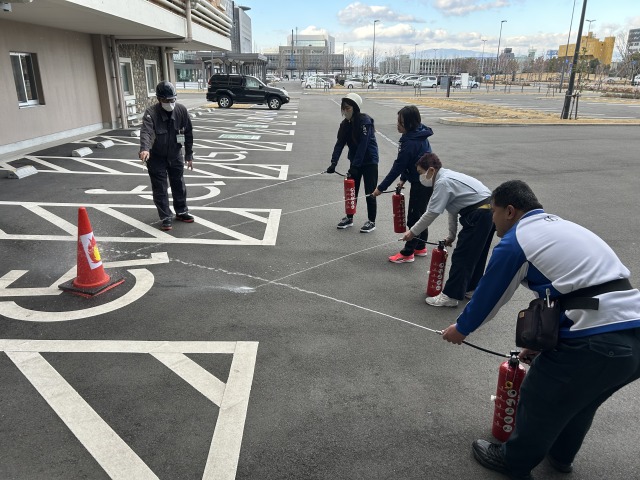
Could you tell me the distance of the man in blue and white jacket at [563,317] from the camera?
2148 millimetres

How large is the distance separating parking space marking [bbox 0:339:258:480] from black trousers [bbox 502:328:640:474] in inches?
63.7

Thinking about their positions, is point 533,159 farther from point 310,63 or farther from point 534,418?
point 310,63

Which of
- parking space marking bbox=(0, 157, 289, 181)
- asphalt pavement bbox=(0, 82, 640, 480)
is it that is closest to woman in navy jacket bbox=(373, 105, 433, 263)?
asphalt pavement bbox=(0, 82, 640, 480)

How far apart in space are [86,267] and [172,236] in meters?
1.77

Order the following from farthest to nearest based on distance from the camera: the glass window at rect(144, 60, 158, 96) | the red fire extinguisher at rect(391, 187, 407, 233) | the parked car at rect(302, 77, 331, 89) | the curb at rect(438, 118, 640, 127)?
the parked car at rect(302, 77, 331, 89), the curb at rect(438, 118, 640, 127), the glass window at rect(144, 60, 158, 96), the red fire extinguisher at rect(391, 187, 407, 233)

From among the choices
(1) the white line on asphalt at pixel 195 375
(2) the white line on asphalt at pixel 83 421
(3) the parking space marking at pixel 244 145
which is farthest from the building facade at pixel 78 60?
(1) the white line on asphalt at pixel 195 375

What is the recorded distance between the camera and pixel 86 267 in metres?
4.93

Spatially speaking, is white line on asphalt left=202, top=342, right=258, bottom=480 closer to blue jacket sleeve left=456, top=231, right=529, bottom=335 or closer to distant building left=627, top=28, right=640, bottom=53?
blue jacket sleeve left=456, top=231, right=529, bottom=335

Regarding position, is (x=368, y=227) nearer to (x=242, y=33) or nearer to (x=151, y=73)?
(x=151, y=73)

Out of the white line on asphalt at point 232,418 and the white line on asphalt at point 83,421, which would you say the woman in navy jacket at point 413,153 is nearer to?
the white line on asphalt at point 232,418

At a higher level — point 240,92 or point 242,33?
point 242,33

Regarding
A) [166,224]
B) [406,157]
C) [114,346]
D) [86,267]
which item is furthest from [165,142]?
[114,346]

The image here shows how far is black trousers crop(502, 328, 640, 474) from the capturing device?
7.04 ft

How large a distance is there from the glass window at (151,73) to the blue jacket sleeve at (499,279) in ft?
70.0
